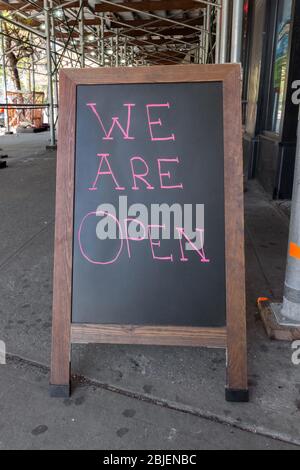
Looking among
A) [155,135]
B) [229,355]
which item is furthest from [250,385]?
[155,135]

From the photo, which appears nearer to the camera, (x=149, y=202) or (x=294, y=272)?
(x=149, y=202)

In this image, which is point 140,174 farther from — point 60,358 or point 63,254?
point 60,358

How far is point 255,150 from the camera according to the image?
6.38 meters

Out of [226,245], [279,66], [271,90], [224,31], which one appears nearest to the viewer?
[226,245]

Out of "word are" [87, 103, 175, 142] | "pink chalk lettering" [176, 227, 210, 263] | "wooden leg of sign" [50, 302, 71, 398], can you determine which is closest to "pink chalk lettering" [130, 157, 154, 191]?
"word are" [87, 103, 175, 142]

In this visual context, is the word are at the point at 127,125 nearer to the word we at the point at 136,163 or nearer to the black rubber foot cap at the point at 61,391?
the word we at the point at 136,163

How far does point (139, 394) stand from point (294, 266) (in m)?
1.16

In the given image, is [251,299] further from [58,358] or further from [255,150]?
[255,150]

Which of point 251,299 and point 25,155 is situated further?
point 25,155

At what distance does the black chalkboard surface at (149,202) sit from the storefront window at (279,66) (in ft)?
12.2

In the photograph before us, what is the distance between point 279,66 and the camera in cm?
566

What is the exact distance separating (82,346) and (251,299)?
1.22 meters

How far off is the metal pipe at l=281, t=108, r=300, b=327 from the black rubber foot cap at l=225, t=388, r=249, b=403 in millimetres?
745

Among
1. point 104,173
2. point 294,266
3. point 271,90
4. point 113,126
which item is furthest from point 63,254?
point 271,90
